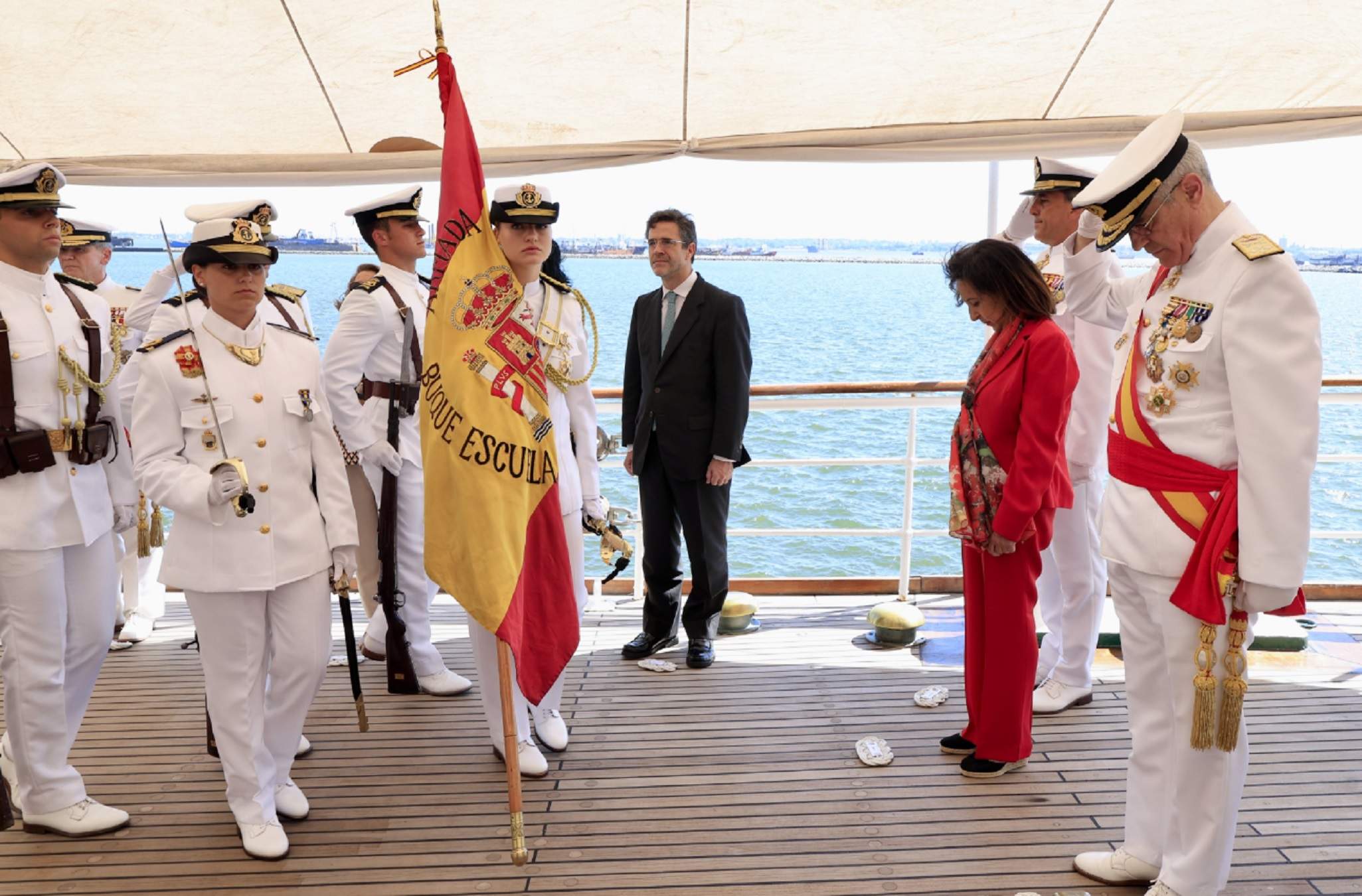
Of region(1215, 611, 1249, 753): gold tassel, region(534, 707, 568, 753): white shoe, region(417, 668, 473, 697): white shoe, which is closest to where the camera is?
region(1215, 611, 1249, 753): gold tassel

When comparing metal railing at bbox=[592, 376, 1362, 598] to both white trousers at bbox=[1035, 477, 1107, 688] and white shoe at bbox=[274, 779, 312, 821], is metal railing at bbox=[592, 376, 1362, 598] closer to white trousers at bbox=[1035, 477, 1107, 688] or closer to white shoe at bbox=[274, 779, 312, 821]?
white trousers at bbox=[1035, 477, 1107, 688]

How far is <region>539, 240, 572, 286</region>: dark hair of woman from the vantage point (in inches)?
145

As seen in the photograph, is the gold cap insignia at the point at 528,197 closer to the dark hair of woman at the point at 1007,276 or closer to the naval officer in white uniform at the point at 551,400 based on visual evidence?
the naval officer in white uniform at the point at 551,400

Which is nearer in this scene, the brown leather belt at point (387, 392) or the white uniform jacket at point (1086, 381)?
the white uniform jacket at point (1086, 381)

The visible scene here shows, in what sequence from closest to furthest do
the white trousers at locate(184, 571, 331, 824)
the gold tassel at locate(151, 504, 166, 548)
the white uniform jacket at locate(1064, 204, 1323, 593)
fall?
the white uniform jacket at locate(1064, 204, 1323, 593) → the white trousers at locate(184, 571, 331, 824) → the gold tassel at locate(151, 504, 166, 548)

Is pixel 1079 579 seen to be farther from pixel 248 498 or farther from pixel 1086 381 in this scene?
pixel 248 498

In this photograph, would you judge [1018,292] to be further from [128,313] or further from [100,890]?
[128,313]

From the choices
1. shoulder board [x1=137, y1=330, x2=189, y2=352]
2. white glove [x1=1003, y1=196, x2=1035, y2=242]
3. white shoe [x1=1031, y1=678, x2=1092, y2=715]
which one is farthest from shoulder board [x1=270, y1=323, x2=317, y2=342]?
white shoe [x1=1031, y1=678, x2=1092, y2=715]

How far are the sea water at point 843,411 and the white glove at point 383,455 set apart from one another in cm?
99

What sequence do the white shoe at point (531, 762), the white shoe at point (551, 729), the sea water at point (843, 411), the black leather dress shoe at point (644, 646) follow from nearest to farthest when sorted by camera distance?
the white shoe at point (531, 762) → the white shoe at point (551, 729) → the black leather dress shoe at point (644, 646) → the sea water at point (843, 411)

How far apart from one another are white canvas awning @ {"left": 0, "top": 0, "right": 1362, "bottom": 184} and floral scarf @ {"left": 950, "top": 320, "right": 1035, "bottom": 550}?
1664 millimetres

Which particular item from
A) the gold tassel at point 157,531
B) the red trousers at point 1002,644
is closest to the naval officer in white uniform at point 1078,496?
the red trousers at point 1002,644

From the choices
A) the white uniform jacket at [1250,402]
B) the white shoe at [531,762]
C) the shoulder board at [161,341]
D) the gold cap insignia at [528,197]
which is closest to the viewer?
the white uniform jacket at [1250,402]

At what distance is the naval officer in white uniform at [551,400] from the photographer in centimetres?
313
